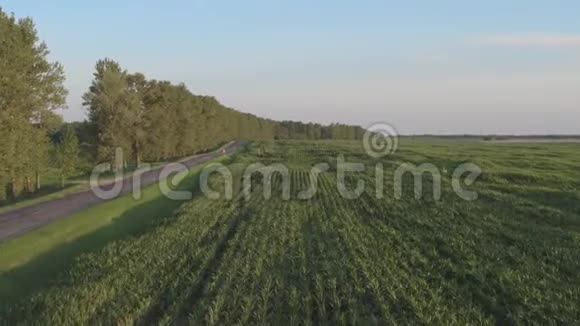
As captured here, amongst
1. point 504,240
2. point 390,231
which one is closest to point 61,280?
point 390,231

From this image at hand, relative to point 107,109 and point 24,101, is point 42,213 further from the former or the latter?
point 107,109

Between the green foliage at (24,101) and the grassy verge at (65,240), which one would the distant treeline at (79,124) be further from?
the grassy verge at (65,240)

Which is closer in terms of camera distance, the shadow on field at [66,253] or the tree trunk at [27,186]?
the shadow on field at [66,253]

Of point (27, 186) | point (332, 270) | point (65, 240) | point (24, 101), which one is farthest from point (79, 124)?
point (332, 270)

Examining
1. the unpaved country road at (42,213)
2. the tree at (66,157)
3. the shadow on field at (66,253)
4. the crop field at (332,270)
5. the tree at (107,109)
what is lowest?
the shadow on field at (66,253)

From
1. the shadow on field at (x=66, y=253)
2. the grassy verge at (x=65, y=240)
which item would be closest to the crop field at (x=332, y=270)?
the shadow on field at (x=66, y=253)

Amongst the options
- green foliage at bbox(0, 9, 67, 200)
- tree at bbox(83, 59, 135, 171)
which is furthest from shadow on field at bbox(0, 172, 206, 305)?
tree at bbox(83, 59, 135, 171)

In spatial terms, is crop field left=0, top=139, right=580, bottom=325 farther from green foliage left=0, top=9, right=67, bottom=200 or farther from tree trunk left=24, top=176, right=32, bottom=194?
tree trunk left=24, top=176, right=32, bottom=194
